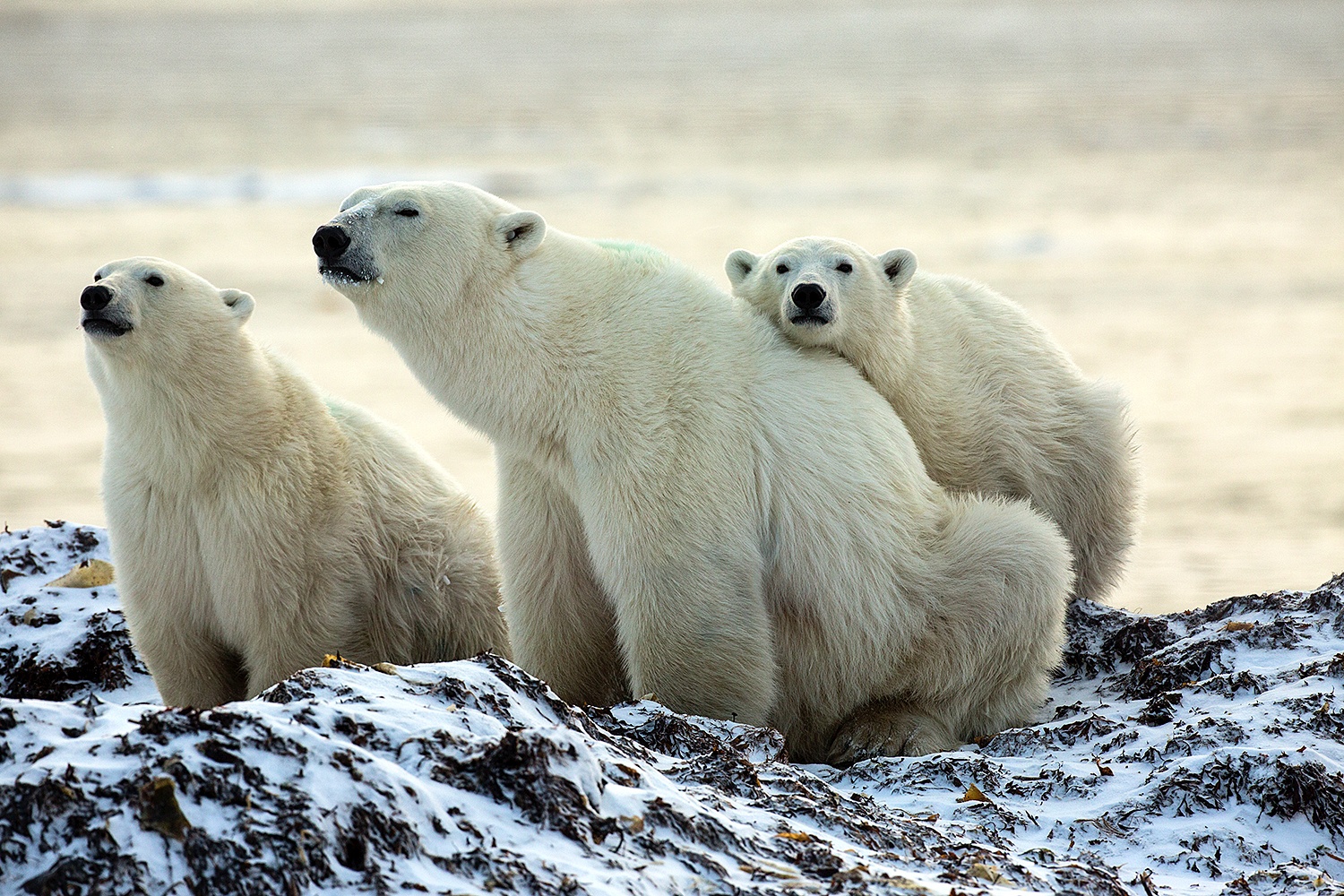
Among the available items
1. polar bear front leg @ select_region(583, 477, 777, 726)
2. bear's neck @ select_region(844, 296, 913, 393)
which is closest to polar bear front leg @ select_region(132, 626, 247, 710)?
polar bear front leg @ select_region(583, 477, 777, 726)

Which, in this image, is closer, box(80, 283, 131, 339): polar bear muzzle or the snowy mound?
the snowy mound

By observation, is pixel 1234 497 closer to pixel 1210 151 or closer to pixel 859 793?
pixel 859 793

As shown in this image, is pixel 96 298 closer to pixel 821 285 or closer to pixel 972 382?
pixel 821 285

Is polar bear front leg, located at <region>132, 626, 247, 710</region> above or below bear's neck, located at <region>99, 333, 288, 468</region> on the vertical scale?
below

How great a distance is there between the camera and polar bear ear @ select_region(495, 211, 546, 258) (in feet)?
17.1

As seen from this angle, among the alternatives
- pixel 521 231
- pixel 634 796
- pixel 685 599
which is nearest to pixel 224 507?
pixel 521 231

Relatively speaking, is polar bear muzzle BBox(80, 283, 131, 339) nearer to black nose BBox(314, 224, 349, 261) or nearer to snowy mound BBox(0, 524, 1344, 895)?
black nose BBox(314, 224, 349, 261)

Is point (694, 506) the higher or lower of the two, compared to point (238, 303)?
lower

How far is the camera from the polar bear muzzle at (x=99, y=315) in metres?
5.22

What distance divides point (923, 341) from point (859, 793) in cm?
230

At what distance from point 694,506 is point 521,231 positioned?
1173 mm

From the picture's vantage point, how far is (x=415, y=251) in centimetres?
513

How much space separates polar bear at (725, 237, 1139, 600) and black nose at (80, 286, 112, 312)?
7.76ft

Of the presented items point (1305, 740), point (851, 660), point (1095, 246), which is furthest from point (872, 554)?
point (1095, 246)
